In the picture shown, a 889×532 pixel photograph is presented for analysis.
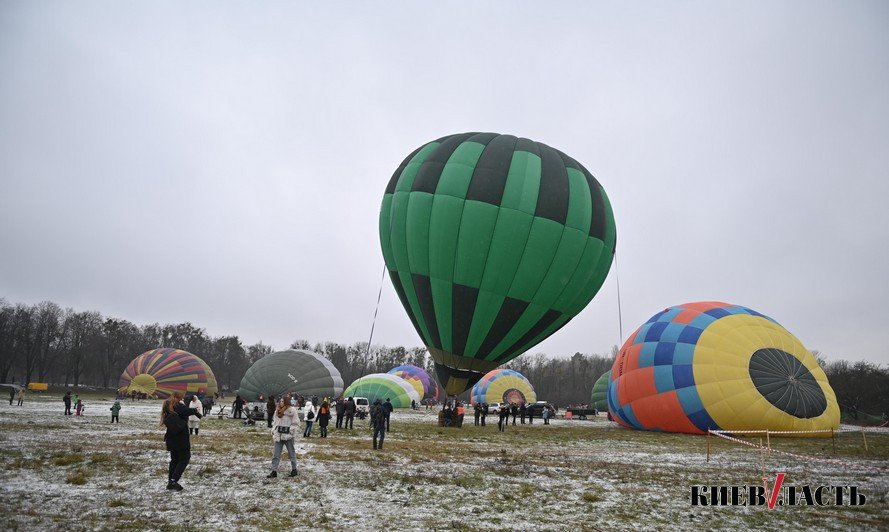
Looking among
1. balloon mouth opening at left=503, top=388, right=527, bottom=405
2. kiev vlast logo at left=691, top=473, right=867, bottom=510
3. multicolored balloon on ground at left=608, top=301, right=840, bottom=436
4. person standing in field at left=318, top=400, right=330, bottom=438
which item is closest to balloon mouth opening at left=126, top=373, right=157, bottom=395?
balloon mouth opening at left=503, top=388, right=527, bottom=405

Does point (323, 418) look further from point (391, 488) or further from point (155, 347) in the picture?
point (155, 347)

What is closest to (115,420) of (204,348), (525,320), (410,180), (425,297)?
(425,297)

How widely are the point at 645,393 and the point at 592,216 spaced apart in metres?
7.63

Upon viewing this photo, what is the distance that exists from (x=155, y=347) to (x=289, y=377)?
201ft

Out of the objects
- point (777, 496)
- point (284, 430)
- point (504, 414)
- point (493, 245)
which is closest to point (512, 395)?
point (504, 414)

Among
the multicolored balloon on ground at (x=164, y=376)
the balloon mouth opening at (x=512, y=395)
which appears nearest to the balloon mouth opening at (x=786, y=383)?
the balloon mouth opening at (x=512, y=395)

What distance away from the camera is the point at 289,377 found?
3006cm

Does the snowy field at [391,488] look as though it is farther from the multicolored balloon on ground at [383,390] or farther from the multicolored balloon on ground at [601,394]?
the multicolored balloon on ground at [601,394]

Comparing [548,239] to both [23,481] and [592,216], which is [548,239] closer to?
[592,216]

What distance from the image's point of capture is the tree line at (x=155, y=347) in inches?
1978

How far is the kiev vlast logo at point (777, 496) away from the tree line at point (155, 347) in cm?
4048

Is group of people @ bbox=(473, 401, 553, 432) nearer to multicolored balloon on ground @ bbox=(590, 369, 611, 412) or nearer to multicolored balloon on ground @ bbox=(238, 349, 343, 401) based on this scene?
multicolored balloon on ground @ bbox=(590, 369, 611, 412)

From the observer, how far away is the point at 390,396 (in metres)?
33.3

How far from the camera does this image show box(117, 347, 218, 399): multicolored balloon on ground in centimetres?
3828
